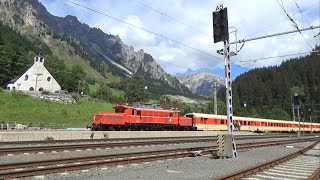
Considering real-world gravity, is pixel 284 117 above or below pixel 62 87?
below

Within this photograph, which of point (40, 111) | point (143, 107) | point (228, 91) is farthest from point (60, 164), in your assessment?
point (40, 111)

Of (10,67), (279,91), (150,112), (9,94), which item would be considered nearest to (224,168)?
(150,112)

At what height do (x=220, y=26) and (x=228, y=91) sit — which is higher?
(x=220, y=26)

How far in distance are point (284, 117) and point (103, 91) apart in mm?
77212

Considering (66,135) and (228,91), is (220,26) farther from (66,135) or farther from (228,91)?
(66,135)

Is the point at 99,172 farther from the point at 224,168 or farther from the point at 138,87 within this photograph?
the point at 138,87

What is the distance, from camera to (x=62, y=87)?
12356 centimetres

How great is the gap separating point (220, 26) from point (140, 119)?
2843 cm

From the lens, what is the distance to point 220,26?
66.1 feet

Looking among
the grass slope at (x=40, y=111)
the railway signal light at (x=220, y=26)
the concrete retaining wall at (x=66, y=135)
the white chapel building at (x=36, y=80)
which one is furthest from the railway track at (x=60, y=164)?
the white chapel building at (x=36, y=80)

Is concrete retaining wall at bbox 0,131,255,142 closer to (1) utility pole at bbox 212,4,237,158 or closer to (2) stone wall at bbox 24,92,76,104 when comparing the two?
(1) utility pole at bbox 212,4,237,158

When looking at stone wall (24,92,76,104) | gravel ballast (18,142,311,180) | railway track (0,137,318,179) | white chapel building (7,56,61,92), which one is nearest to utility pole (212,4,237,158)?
gravel ballast (18,142,311,180)

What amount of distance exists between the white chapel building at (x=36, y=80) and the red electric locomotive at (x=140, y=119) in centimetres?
6673

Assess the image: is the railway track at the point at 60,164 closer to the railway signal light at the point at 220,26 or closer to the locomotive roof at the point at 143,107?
the railway signal light at the point at 220,26
